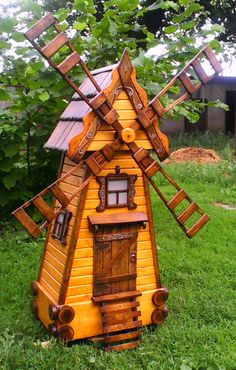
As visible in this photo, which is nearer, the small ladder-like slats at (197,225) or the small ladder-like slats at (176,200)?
the small ladder-like slats at (176,200)

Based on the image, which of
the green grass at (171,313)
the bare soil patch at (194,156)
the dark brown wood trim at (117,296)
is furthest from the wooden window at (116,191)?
the bare soil patch at (194,156)

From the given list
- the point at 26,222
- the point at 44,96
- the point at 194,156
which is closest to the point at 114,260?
the point at 26,222

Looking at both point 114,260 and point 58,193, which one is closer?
point 58,193

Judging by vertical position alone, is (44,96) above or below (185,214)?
above

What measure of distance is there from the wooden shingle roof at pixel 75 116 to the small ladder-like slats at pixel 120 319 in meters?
1.25

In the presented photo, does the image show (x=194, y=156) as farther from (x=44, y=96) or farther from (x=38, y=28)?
(x=38, y=28)

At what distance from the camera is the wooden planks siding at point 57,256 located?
3584 mm

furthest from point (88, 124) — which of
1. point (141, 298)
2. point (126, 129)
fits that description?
point (141, 298)

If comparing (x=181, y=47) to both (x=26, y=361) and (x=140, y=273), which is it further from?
(x=26, y=361)

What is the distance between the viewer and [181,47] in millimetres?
5551

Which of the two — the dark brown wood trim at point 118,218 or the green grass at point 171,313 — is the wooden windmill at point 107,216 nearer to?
the dark brown wood trim at point 118,218

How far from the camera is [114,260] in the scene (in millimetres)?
3678

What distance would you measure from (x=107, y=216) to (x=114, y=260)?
0.37m

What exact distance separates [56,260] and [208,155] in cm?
A: 975
